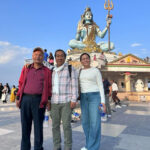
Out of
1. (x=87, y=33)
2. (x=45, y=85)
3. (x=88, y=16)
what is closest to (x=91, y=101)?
(x=45, y=85)

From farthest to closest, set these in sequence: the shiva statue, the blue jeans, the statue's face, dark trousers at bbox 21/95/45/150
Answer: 1. the statue's face
2. the shiva statue
3. the blue jeans
4. dark trousers at bbox 21/95/45/150

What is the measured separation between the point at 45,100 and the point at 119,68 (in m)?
17.6

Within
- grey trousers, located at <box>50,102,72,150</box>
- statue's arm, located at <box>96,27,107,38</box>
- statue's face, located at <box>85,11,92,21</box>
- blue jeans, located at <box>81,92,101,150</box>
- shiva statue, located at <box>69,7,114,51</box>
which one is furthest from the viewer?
statue's face, located at <box>85,11,92,21</box>

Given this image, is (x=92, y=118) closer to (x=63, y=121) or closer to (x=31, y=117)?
(x=63, y=121)

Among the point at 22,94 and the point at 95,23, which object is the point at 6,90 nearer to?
the point at 22,94

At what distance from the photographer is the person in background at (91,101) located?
8.66 feet

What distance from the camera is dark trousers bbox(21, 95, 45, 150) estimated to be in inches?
93.3

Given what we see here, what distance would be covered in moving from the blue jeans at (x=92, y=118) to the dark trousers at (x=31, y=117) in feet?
2.55

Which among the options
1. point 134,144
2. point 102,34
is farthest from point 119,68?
point 134,144

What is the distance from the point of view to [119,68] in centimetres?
1895

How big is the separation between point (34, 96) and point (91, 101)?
38.1 inches

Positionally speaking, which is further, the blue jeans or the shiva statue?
the shiva statue

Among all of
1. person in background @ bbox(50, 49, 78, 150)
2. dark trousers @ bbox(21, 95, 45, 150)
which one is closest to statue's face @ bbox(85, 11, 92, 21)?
person in background @ bbox(50, 49, 78, 150)

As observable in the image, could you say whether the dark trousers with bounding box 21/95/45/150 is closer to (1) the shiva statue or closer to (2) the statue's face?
(1) the shiva statue
